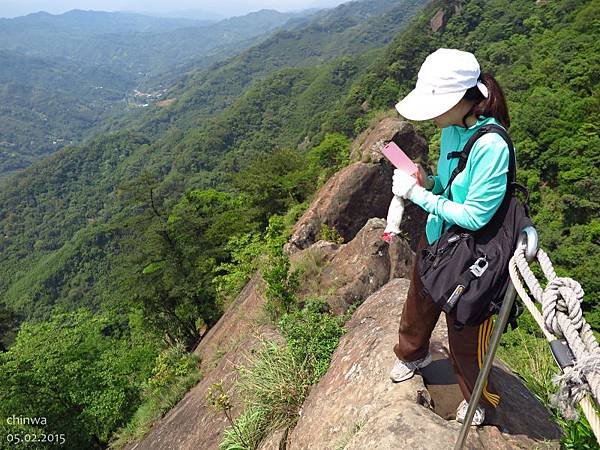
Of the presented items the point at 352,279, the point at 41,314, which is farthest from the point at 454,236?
the point at 41,314

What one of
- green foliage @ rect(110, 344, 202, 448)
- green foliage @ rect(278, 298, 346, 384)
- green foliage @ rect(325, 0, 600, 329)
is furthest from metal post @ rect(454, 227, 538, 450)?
green foliage @ rect(325, 0, 600, 329)

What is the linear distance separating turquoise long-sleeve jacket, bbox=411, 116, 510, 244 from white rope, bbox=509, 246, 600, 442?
629 millimetres

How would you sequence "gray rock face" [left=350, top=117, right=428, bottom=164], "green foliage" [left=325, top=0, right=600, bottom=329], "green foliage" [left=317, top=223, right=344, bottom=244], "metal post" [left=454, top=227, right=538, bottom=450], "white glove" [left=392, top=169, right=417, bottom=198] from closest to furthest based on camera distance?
1. "metal post" [left=454, top=227, right=538, bottom=450]
2. "white glove" [left=392, top=169, right=417, bottom=198]
3. "green foliage" [left=317, top=223, right=344, bottom=244]
4. "gray rock face" [left=350, top=117, right=428, bottom=164]
5. "green foliage" [left=325, top=0, right=600, bottom=329]

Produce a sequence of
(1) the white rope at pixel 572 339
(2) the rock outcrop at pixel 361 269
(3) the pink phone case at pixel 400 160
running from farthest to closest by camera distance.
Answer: (2) the rock outcrop at pixel 361 269
(3) the pink phone case at pixel 400 160
(1) the white rope at pixel 572 339

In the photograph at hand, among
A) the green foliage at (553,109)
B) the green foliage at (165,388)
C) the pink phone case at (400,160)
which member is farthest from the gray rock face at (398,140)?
the pink phone case at (400,160)

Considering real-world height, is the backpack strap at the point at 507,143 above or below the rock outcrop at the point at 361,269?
above

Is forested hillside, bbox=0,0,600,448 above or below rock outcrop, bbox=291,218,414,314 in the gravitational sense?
below

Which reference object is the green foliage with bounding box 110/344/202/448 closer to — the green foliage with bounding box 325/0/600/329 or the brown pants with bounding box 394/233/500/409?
the brown pants with bounding box 394/233/500/409

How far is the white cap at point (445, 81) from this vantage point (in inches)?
80.0

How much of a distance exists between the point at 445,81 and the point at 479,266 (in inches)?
41.5

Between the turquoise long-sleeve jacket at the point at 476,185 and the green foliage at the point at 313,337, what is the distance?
262cm

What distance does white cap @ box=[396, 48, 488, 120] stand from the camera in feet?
6.67

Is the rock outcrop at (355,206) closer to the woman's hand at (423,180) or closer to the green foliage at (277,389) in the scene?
the green foliage at (277,389)

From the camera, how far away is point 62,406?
40.2 ft
